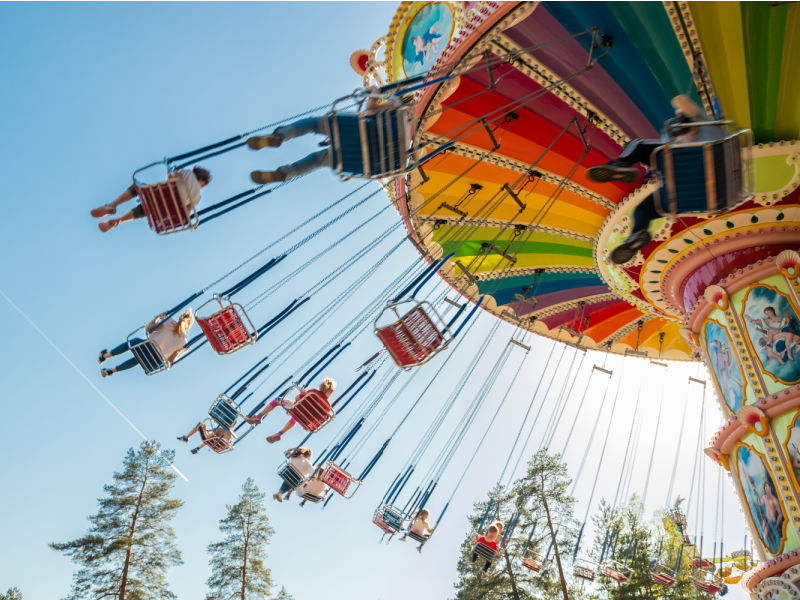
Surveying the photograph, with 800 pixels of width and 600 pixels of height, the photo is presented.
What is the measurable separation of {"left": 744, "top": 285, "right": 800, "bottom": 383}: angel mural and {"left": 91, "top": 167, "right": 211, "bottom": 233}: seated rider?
5.11m

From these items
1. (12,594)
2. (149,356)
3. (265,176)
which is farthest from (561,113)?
(12,594)

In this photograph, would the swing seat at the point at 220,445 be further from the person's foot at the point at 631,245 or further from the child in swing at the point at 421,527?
the person's foot at the point at 631,245

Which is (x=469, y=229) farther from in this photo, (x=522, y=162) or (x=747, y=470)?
(x=747, y=470)

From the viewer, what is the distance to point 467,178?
7465 mm

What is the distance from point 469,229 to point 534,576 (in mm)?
12403

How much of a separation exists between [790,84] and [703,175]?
266 cm

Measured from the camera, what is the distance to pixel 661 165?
3.75m

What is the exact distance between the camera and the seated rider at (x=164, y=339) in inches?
241

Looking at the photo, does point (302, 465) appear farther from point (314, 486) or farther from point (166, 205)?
point (166, 205)

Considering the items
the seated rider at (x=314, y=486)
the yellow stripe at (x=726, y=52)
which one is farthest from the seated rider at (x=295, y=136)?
the seated rider at (x=314, y=486)

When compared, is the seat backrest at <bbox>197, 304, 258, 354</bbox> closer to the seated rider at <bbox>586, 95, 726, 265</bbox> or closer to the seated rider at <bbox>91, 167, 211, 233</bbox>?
the seated rider at <bbox>91, 167, 211, 233</bbox>

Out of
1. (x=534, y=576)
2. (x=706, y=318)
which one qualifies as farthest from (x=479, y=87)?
(x=534, y=576)

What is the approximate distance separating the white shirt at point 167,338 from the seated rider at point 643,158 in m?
4.33

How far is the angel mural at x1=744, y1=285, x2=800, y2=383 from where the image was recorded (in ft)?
18.2
